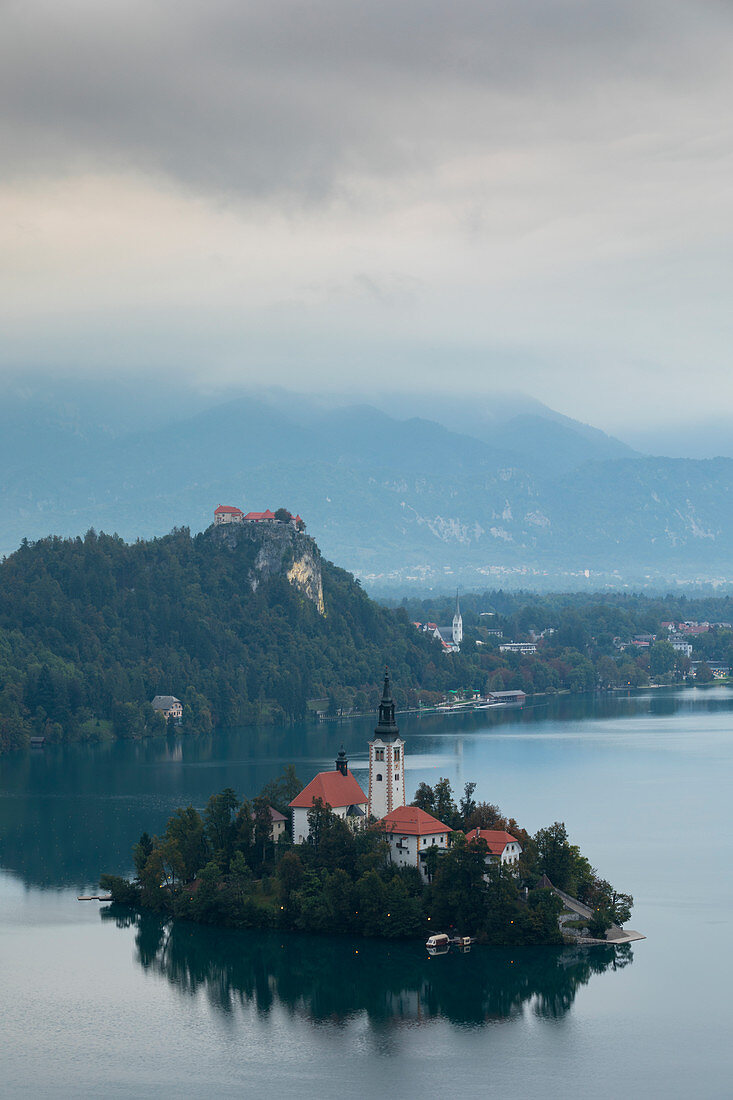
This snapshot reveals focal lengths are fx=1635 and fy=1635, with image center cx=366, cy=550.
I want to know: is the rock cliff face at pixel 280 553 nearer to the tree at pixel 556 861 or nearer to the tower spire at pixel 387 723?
the tower spire at pixel 387 723

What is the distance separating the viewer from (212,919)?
1838 inches

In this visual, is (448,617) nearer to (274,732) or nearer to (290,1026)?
(274,732)

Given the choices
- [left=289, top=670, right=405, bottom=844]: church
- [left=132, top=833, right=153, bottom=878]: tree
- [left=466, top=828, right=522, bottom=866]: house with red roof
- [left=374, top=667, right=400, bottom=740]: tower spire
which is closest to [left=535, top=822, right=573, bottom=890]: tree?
[left=466, top=828, right=522, bottom=866]: house with red roof

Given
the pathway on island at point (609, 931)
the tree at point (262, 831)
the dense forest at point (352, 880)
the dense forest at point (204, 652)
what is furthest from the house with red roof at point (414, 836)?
the dense forest at point (204, 652)

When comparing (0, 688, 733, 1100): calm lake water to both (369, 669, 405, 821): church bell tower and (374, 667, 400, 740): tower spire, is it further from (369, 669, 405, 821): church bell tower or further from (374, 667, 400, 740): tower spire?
(374, 667, 400, 740): tower spire

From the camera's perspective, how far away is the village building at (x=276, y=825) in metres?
49.1

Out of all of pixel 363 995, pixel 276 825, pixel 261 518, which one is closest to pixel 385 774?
pixel 276 825

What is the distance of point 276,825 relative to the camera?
49.2 meters

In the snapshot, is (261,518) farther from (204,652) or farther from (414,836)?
(414,836)

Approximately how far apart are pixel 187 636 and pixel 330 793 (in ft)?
214

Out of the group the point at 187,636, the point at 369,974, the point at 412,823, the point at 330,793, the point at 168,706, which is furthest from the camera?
the point at 187,636

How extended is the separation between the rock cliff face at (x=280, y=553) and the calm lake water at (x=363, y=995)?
2410 inches

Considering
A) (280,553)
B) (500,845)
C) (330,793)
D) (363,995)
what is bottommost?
(363,995)

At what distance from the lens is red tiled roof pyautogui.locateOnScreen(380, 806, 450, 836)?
46.2 metres
